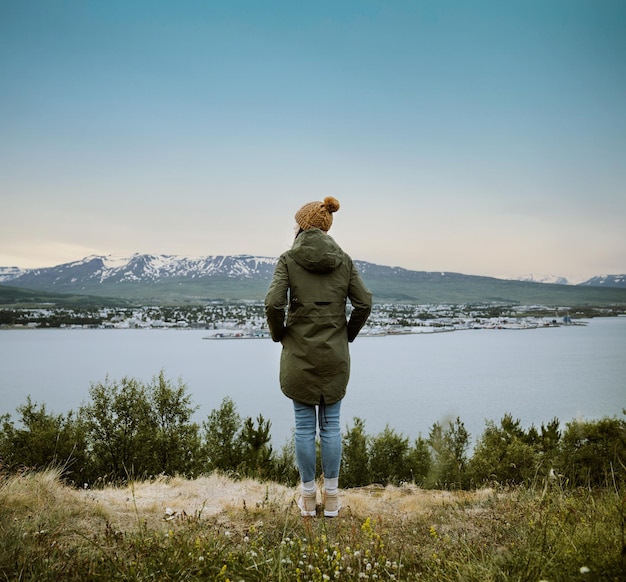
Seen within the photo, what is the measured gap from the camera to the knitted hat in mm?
3451

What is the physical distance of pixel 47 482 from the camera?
385 cm

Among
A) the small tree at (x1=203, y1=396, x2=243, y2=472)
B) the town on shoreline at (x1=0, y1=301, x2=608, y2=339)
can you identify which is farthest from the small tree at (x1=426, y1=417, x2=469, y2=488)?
the town on shoreline at (x1=0, y1=301, x2=608, y2=339)

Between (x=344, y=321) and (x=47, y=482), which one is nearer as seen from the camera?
(x=344, y=321)

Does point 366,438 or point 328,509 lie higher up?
point 328,509

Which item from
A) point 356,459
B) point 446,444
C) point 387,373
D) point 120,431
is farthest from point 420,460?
point 387,373

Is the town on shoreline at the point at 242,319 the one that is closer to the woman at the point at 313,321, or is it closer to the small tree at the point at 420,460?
the small tree at the point at 420,460

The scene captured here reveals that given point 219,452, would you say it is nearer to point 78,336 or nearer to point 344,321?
point 344,321

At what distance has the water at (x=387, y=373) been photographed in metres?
48.8

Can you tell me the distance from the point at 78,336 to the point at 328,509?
13009 cm

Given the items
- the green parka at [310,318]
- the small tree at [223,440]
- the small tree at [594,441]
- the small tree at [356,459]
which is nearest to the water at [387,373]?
the small tree at [356,459]

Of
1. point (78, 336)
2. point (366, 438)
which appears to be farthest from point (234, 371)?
point (78, 336)

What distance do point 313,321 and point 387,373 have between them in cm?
6992

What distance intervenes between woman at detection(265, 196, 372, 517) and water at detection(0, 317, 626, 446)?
37408mm

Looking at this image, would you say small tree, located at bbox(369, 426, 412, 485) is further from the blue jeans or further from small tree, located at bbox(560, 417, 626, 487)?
the blue jeans
